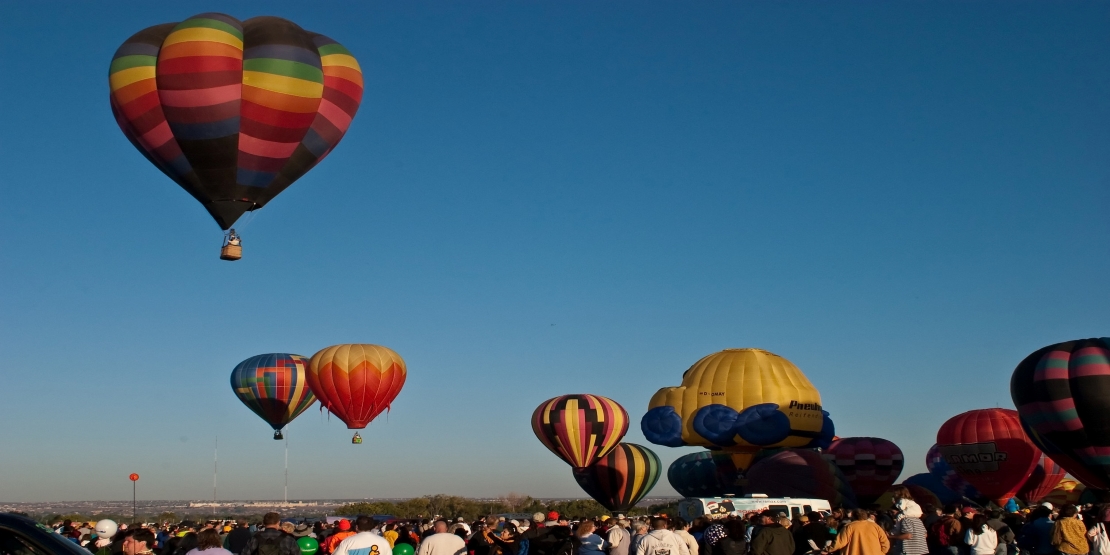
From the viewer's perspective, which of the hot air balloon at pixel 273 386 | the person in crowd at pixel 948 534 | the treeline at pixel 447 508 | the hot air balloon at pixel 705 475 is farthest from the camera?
the treeline at pixel 447 508

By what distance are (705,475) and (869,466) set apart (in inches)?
241

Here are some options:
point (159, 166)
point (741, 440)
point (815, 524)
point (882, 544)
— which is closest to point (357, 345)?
point (741, 440)

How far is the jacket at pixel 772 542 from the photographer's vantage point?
27.9ft

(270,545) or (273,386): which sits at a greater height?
(273,386)

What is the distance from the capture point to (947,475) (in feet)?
111

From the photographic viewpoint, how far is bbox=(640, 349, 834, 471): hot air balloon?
31.2 m

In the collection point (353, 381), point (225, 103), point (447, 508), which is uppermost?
point (225, 103)

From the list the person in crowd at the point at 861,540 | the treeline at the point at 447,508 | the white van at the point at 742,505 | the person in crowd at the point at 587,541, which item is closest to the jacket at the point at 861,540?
the person in crowd at the point at 861,540

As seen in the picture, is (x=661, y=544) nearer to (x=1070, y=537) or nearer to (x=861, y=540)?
(x=861, y=540)

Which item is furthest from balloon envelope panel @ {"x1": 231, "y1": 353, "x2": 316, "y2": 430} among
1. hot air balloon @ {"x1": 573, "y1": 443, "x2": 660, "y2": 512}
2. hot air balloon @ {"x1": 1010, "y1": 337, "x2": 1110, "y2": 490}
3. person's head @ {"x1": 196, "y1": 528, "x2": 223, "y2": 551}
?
person's head @ {"x1": 196, "y1": 528, "x2": 223, "y2": 551}

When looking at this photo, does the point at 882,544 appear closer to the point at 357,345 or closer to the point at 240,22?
the point at 240,22

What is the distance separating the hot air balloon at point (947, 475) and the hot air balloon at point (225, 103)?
74.5ft

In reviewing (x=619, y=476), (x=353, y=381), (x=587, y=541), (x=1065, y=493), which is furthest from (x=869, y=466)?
(x=587, y=541)

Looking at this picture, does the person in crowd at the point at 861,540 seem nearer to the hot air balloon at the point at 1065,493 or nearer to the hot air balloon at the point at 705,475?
the hot air balloon at the point at 705,475
